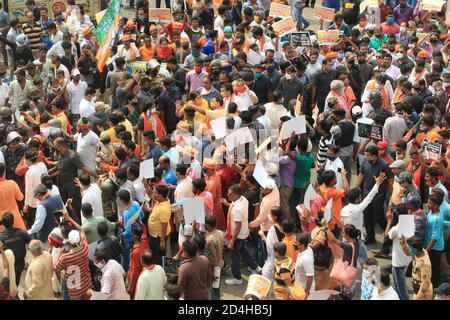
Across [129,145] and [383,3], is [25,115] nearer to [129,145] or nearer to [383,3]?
[129,145]

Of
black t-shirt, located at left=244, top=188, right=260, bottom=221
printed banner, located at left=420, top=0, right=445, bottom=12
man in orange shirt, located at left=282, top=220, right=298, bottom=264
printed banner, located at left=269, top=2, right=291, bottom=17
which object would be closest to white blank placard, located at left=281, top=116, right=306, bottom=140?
black t-shirt, located at left=244, top=188, right=260, bottom=221

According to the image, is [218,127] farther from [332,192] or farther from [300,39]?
[300,39]

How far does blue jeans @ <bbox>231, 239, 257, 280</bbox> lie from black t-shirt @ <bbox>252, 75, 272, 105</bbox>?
15.6ft

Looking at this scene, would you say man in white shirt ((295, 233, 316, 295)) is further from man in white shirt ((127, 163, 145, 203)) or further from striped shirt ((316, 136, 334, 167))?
striped shirt ((316, 136, 334, 167))

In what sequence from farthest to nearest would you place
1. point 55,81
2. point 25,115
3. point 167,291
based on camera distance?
point 55,81 → point 25,115 → point 167,291

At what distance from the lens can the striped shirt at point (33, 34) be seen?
19312 mm

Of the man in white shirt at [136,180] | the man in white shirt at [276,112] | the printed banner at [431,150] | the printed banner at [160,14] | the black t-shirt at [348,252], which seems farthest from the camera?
the printed banner at [160,14]

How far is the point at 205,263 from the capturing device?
9.70 metres

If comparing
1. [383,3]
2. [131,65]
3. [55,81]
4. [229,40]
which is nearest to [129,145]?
[55,81]

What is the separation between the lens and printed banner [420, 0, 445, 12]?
19.8 metres

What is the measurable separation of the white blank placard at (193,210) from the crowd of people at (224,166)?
0.07 meters

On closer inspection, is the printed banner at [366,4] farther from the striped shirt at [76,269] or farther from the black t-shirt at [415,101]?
the striped shirt at [76,269]

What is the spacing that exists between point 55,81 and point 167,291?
7733mm

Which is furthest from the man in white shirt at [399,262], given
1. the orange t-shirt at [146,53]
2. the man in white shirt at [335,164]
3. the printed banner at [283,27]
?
the orange t-shirt at [146,53]
